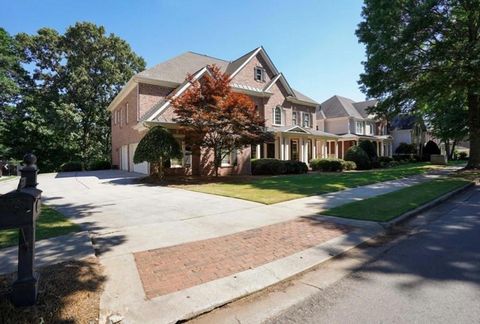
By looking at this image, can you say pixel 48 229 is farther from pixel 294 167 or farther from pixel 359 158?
pixel 359 158

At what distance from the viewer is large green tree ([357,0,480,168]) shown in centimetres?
1664

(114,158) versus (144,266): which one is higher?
(114,158)

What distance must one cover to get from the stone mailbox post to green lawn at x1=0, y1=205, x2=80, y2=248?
107 inches

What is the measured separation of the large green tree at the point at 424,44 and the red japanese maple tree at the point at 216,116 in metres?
8.85

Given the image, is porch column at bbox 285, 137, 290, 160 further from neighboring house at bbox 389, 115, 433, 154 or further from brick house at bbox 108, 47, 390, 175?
neighboring house at bbox 389, 115, 433, 154

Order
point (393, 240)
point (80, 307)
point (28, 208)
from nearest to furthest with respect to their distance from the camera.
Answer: point (28, 208) < point (80, 307) < point (393, 240)

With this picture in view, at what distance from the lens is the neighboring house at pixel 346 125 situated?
129 ft

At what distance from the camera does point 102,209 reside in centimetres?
882

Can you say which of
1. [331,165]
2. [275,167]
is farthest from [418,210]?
[331,165]

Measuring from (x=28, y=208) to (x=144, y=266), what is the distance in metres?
1.91

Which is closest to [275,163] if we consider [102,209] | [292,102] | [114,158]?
[292,102]

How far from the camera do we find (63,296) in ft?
11.2

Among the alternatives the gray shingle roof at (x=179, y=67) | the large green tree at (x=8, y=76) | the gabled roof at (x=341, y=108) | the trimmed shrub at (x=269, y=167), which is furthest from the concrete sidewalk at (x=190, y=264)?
the gabled roof at (x=341, y=108)

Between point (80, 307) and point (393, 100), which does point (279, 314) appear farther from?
point (393, 100)
